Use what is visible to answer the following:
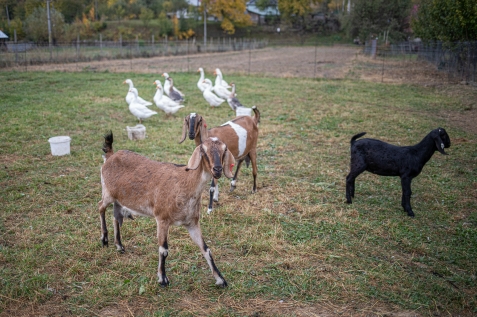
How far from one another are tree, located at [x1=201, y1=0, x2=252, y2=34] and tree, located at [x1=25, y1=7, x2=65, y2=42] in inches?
1508

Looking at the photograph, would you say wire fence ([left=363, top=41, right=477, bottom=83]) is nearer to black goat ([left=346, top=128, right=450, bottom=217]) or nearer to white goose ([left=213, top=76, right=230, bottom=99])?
white goose ([left=213, top=76, right=230, bottom=99])

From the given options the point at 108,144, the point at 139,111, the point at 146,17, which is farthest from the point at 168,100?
the point at 146,17

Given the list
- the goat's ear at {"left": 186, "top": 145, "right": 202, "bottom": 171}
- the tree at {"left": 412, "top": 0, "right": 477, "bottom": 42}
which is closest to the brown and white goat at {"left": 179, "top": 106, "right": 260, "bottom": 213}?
the goat's ear at {"left": 186, "top": 145, "right": 202, "bottom": 171}

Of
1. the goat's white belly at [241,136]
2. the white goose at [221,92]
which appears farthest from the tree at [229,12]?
the goat's white belly at [241,136]

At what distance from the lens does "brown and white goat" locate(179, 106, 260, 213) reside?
21.0ft

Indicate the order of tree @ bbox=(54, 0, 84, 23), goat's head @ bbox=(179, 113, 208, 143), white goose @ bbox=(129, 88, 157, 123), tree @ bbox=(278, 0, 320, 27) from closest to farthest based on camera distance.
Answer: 1. goat's head @ bbox=(179, 113, 208, 143)
2. white goose @ bbox=(129, 88, 157, 123)
3. tree @ bbox=(54, 0, 84, 23)
4. tree @ bbox=(278, 0, 320, 27)

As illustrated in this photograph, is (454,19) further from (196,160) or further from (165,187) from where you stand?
(165,187)

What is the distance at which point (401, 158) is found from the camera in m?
6.30

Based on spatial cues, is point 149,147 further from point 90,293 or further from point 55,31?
point 55,31

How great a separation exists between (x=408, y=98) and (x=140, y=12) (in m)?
62.7

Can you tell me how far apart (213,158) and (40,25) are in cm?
3890

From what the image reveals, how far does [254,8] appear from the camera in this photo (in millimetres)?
97938

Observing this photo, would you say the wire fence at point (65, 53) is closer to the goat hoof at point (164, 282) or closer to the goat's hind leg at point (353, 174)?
the goat's hind leg at point (353, 174)

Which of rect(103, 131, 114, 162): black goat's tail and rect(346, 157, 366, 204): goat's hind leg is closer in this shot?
rect(103, 131, 114, 162): black goat's tail
